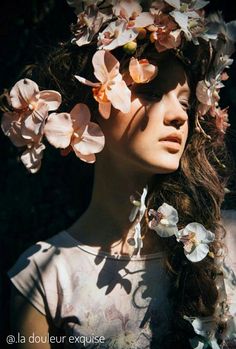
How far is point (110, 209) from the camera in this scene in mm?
2053

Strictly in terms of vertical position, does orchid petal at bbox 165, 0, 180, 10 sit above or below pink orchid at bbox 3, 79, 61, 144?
above

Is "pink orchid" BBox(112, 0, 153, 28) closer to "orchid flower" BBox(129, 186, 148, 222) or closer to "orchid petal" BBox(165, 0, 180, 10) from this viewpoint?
"orchid petal" BBox(165, 0, 180, 10)

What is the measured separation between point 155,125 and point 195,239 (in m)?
0.28

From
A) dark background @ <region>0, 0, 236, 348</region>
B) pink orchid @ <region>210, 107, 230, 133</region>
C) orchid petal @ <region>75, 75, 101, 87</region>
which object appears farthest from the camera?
dark background @ <region>0, 0, 236, 348</region>

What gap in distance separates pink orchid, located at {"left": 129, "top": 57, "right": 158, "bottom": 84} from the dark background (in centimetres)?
82

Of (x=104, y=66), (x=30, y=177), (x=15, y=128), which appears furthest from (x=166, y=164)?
(x=30, y=177)

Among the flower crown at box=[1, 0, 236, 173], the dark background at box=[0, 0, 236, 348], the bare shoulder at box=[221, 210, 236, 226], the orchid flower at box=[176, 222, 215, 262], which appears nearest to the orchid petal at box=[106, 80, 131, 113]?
the flower crown at box=[1, 0, 236, 173]

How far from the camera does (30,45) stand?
8.98 feet

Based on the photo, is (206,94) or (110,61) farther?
(206,94)

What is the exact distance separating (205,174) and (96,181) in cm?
28

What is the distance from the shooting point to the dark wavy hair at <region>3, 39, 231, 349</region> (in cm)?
196

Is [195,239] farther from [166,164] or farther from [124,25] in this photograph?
[124,25]

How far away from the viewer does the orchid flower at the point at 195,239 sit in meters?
1.88

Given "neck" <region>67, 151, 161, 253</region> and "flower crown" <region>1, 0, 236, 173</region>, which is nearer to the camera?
"flower crown" <region>1, 0, 236, 173</region>
